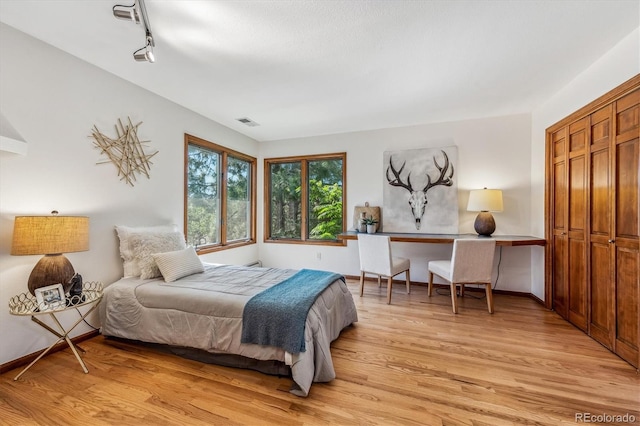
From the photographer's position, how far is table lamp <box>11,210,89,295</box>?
1894mm

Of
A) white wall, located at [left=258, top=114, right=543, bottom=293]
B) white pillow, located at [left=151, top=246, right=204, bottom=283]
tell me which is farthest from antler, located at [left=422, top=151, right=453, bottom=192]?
white pillow, located at [left=151, top=246, right=204, bottom=283]

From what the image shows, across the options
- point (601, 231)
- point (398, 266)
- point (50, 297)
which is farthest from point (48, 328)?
point (601, 231)

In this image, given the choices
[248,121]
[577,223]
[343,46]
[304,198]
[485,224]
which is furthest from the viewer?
[304,198]

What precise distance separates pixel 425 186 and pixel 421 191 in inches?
3.7

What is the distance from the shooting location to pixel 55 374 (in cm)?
198

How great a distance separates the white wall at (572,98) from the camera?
83.7 inches

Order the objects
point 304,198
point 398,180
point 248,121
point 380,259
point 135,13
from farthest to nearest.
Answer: point 304,198, point 398,180, point 248,121, point 380,259, point 135,13

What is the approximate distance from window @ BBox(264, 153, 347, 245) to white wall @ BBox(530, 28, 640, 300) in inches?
104

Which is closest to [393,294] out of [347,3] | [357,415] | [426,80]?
[357,415]

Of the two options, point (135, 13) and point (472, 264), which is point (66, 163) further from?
point (472, 264)

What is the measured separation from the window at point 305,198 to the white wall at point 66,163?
2.10 meters

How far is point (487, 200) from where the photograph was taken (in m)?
3.60

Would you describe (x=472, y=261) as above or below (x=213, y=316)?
above
